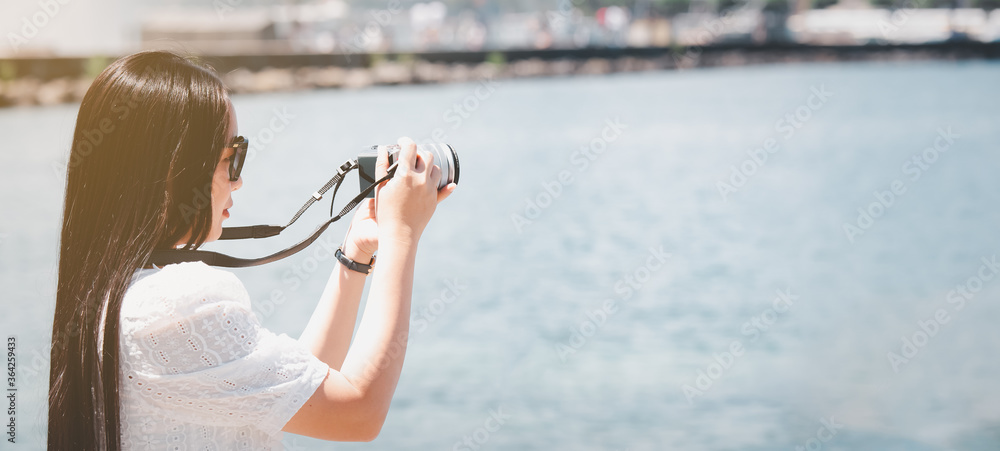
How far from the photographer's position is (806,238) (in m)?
11.4

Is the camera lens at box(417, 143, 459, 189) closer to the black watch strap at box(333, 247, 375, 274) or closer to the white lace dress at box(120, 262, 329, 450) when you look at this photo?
the black watch strap at box(333, 247, 375, 274)

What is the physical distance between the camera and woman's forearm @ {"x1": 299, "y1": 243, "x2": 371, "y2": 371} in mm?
105

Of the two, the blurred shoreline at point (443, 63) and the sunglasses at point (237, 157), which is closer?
the sunglasses at point (237, 157)

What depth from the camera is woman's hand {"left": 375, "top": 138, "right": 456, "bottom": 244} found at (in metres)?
1.16

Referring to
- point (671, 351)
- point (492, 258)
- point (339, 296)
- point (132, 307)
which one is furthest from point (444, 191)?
point (492, 258)

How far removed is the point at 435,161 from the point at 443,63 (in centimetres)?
3419

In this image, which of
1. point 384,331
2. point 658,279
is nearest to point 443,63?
point 658,279

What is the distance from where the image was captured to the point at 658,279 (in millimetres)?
9281

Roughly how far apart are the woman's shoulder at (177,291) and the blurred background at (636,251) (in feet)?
1.06

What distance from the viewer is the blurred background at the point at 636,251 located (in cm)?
595

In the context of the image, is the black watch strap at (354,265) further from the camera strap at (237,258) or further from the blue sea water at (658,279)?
the blue sea water at (658,279)

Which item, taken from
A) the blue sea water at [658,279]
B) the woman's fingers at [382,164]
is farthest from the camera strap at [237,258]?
the blue sea water at [658,279]

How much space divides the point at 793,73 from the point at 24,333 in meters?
35.6

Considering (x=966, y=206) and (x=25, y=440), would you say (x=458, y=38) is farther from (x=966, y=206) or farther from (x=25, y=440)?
(x=25, y=440)
